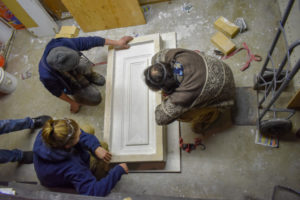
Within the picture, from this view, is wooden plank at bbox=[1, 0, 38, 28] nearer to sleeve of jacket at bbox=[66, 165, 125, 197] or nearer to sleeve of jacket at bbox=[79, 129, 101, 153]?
sleeve of jacket at bbox=[79, 129, 101, 153]

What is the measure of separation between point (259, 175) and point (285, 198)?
0.30 metres

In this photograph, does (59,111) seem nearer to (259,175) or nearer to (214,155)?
(214,155)

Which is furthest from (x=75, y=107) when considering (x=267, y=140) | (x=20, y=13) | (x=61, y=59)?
(x=267, y=140)

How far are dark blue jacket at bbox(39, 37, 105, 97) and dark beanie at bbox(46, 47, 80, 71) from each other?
5.6 inches

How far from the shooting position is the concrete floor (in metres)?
2.21

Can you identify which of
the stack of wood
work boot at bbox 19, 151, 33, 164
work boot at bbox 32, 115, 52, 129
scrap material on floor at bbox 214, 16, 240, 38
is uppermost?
the stack of wood

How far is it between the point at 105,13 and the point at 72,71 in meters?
1.22

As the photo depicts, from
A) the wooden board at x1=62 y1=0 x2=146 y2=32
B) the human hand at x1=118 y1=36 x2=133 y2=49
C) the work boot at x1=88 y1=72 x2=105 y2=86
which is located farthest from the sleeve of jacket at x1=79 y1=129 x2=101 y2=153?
the wooden board at x1=62 y1=0 x2=146 y2=32

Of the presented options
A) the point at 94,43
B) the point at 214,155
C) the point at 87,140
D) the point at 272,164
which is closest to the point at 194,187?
the point at 214,155

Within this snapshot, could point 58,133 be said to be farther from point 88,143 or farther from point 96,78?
point 96,78

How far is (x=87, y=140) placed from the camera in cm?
213

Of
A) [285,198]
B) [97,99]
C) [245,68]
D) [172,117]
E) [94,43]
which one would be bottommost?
[285,198]

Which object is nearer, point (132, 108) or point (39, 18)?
point (132, 108)

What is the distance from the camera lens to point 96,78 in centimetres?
290
